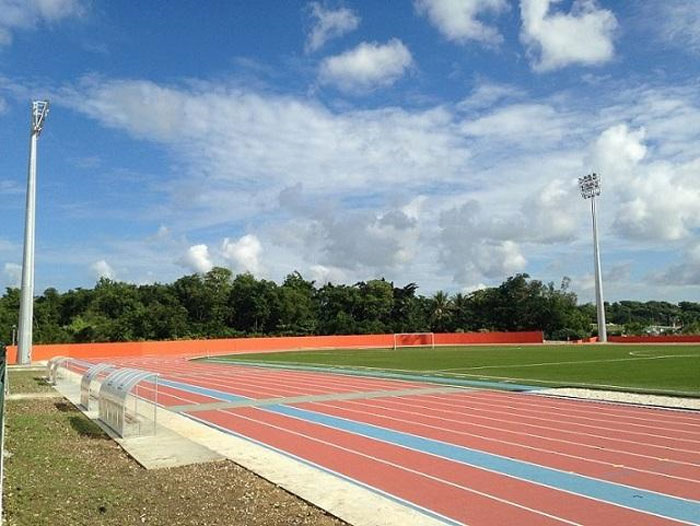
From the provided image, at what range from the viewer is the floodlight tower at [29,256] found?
36.5 metres

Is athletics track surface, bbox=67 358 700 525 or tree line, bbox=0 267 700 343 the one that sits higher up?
tree line, bbox=0 267 700 343

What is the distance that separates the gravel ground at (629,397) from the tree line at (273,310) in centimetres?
5417

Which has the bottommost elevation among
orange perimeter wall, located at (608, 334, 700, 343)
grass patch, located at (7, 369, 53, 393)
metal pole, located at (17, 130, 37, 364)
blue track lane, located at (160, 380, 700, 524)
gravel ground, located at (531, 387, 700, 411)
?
blue track lane, located at (160, 380, 700, 524)

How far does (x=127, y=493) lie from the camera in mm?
7309

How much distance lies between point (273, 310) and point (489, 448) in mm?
69498

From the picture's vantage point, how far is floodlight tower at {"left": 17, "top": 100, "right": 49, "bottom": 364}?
36531mm

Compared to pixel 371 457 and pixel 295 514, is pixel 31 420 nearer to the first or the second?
pixel 371 457

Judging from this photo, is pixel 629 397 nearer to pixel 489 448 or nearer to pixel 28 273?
pixel 489 448

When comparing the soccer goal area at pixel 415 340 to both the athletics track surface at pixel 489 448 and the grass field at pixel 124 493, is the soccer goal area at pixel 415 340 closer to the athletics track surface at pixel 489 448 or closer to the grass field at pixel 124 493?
the athletics track surface at pixel 489 448

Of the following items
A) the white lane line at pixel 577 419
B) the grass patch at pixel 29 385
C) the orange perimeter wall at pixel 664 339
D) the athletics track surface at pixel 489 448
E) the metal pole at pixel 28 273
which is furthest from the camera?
the orange perimeter wall at pixel 664 339

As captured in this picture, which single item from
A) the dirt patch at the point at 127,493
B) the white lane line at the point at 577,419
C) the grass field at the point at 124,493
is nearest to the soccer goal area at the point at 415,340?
the white lane line at the point at 577,419

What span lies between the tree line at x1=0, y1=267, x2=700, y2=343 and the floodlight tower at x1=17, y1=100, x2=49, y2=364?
28.0 m

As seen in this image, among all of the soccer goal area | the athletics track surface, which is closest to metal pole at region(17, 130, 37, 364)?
the athletics track surface

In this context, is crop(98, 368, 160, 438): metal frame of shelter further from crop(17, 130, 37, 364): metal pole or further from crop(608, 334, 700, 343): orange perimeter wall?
crop(608, 334, 700, 343): orange perimeter wall
